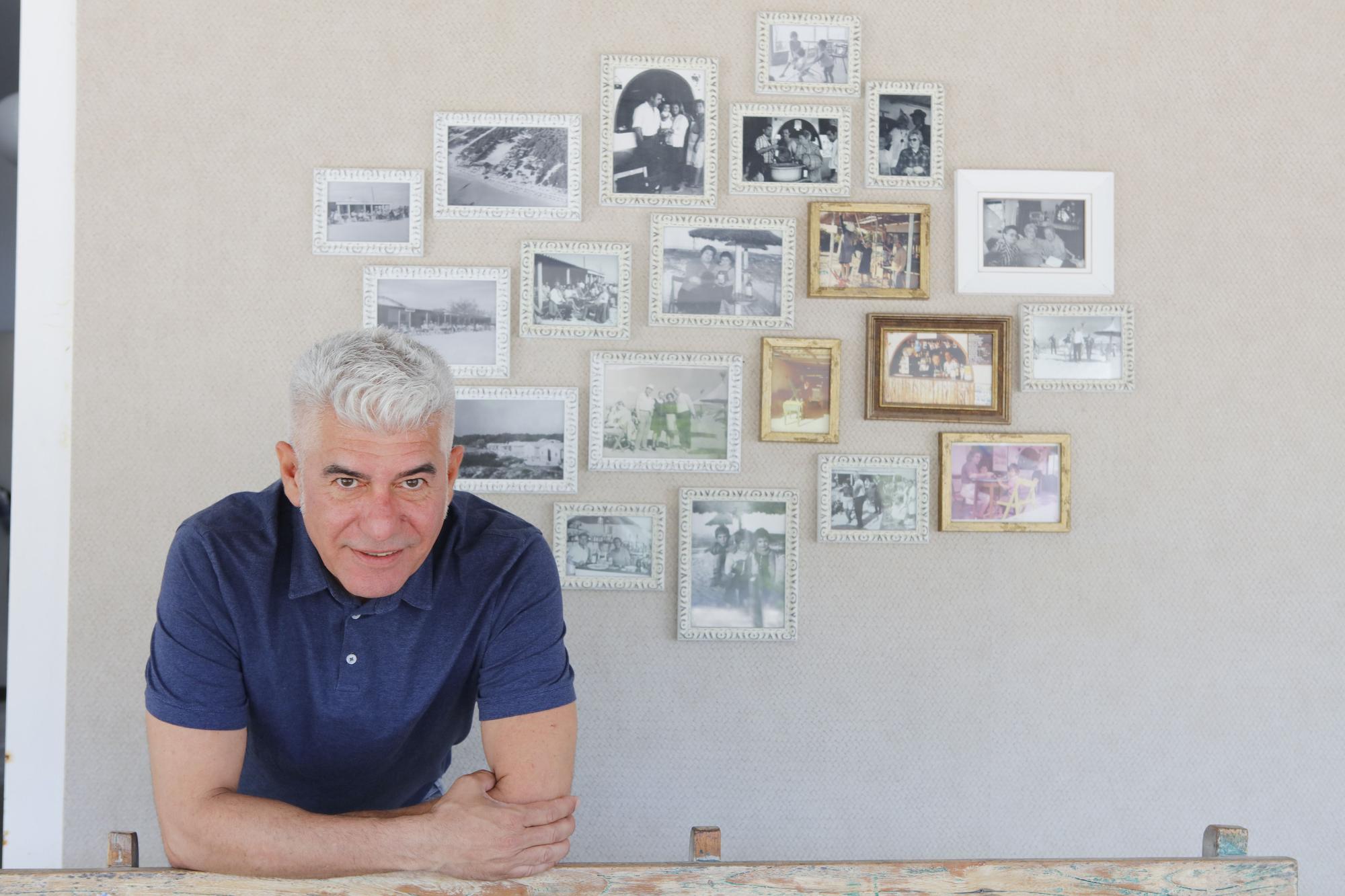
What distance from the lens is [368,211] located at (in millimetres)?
2332

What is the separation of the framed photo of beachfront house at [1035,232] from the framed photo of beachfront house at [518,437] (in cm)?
97

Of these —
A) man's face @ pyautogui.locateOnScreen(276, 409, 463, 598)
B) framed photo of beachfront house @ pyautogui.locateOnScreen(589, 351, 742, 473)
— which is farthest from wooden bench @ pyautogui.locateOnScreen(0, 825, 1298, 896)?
framed photo of beachfront house @ pyautogui.locateOnScreen(589, 351, 742, 473)

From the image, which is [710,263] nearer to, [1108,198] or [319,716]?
[1108,198]

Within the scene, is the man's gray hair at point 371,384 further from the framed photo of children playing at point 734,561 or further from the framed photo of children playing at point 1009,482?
the framed photo of children playing at point 1009,482

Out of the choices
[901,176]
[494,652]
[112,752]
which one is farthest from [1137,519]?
[112,752]

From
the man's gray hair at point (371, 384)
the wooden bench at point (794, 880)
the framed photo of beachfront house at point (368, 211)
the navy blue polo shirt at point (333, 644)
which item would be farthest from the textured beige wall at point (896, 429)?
the wooden bench at point (794, 880)

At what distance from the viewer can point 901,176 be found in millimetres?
2400

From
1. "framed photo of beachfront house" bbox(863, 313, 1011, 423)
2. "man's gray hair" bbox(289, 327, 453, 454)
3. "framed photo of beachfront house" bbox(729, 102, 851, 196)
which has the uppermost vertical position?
"framed photo of beachfront house" bbox(729, 102, 851, 196)

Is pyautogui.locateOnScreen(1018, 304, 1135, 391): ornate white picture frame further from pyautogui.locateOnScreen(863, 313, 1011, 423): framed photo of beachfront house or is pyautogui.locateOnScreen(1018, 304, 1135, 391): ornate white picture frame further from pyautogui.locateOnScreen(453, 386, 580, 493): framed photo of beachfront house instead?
pyautogui.locateOnScreen(453, 386, 580, 493): framed photo of beachfront house

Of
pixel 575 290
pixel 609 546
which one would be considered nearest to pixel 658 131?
pixel 575 290

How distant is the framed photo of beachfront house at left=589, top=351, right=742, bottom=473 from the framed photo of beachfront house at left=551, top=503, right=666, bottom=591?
0.10 m

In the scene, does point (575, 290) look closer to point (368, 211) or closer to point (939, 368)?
point (368, 211)

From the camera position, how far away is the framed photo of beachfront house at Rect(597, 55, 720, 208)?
7.74 feet

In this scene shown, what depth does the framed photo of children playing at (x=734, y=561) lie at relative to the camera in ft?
7.77
